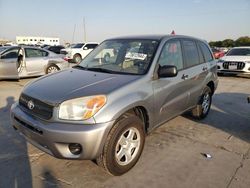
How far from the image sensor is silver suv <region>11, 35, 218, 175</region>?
9.41 feet

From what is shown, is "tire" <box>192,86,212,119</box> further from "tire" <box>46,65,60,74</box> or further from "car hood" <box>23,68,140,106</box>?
"tire" <box>46,65,60,74</box>

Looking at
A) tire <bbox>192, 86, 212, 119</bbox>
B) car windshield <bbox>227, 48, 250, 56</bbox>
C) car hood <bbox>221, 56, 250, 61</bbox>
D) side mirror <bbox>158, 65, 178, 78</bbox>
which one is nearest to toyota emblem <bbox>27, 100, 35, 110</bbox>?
side mirror <bbox>158, 65, 178, 78</bbox>

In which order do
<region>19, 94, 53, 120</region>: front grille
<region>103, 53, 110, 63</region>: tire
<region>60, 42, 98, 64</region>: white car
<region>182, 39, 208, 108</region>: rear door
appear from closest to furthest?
<region>19, 94, 53, 120</region>: front grille
<region>103, 53, 110, 63</region>: tire
<region>182, 39, 208, 108</region>: rear door
<region>60, 42, 98, 64</region>: white car

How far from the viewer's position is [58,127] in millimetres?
2840

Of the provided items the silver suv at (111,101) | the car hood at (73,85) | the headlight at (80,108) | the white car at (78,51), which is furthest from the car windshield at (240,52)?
the white car at (78,51)

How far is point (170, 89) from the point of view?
399cm

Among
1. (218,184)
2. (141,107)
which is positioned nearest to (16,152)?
(141,107)

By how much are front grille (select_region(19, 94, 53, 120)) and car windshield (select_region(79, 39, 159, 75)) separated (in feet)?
3.66

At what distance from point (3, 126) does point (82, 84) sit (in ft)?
8.19

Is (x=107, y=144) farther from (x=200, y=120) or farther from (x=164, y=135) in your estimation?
(x=200, y=120)

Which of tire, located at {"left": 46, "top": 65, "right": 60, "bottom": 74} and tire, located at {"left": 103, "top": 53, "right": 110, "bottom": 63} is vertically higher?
tire, located at {"left": 103, "top": 53, "right": 110, "bottom": 63}

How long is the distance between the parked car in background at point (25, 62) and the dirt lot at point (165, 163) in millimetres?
4975

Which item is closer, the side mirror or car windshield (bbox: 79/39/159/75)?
the side mirror

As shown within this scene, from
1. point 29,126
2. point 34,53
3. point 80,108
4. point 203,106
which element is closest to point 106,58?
point 80,108
